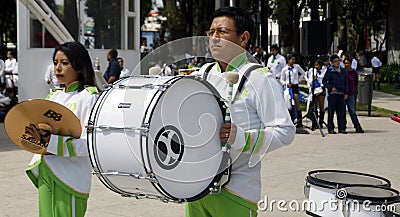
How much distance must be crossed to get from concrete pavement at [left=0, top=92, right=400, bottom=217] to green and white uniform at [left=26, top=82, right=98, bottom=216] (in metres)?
2.74

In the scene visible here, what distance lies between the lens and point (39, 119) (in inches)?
157

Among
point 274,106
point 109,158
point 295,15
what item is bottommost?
point 109,158

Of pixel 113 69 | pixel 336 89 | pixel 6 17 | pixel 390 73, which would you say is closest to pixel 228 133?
pixel 336 89

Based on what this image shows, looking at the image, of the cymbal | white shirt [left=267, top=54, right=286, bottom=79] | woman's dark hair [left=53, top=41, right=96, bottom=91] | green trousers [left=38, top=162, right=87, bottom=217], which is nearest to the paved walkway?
white shirt [left=267, top=54, right=286, bottom=79]

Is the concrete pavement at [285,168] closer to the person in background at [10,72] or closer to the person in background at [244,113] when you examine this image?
the person in background at [244,113]

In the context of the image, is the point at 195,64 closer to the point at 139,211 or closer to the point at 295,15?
the point at 139,211

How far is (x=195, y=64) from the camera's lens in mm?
3924

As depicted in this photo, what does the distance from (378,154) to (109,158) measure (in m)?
8.63

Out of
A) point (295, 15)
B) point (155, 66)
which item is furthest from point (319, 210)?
point (295, 15)

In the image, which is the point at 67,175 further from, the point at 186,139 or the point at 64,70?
the point at 186,139

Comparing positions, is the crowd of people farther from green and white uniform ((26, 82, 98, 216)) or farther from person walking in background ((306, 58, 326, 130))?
green and white uniform ((26, 82, 98, 216))

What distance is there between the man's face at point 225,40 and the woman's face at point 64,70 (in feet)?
3.78

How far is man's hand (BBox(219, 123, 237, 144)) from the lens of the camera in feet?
10.9

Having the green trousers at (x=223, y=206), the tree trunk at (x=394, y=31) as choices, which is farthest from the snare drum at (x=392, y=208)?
the tree trunk at (x=394, y=31)
